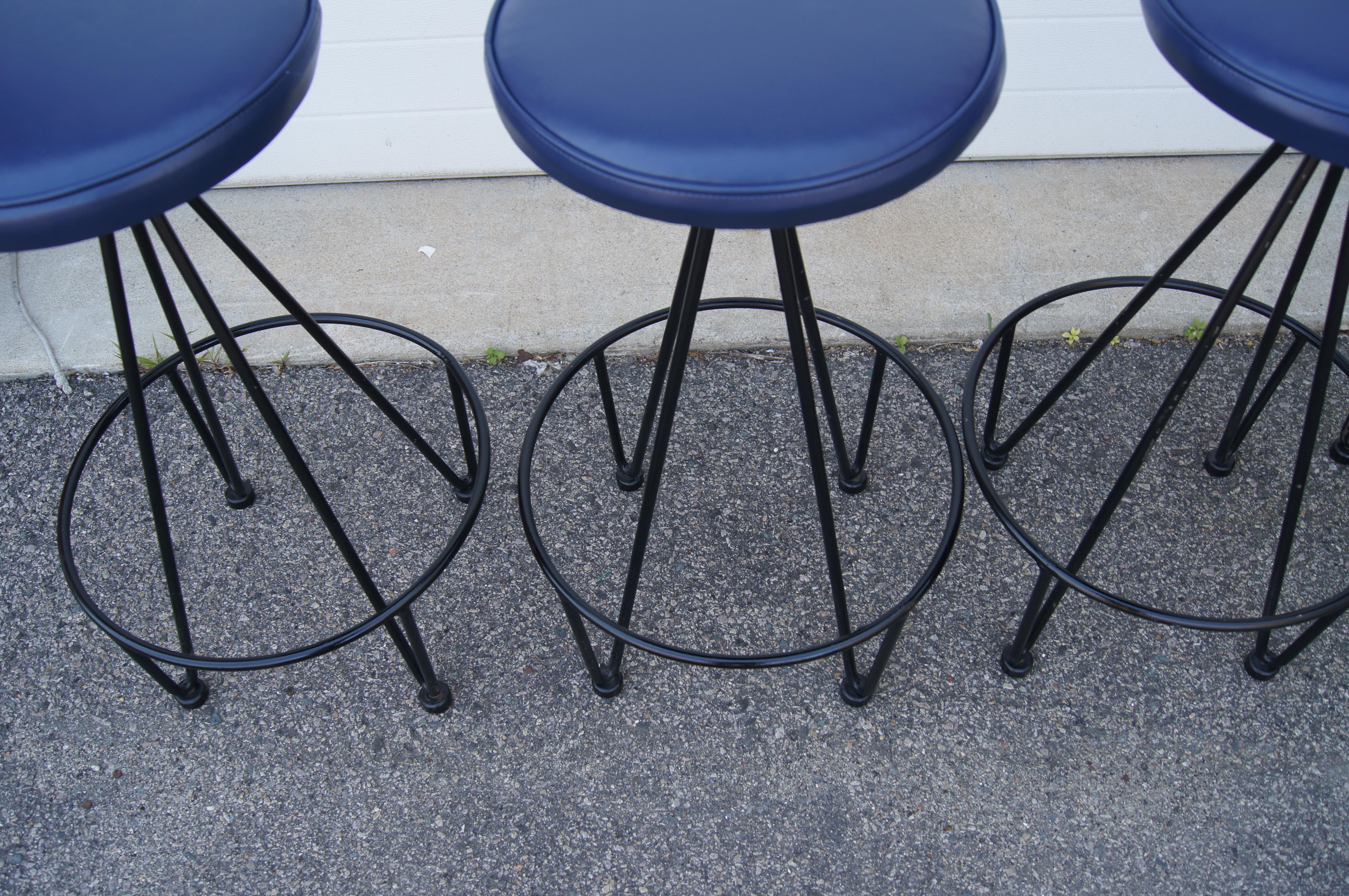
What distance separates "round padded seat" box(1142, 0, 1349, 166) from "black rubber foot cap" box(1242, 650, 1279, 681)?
127 cm

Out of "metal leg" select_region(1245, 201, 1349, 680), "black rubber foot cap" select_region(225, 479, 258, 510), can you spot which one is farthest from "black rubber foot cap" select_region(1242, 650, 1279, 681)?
"black rubber foot cap" select_region(225, 479, 258, 510)

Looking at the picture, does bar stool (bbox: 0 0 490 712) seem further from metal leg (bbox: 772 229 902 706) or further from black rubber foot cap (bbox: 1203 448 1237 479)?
black rubber foot cap (bbox: 1203 448 1237 479)

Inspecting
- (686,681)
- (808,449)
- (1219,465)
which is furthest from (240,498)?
(1219,465)

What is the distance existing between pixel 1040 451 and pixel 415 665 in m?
1.66

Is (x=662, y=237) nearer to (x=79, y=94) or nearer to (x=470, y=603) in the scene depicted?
(x=470, y=603)

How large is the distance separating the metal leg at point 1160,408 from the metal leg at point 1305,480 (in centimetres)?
5

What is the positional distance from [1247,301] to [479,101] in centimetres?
233

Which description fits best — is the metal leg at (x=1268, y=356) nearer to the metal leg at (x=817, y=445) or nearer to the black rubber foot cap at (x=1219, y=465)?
the black rubber foot cap at (x=1219, y=465)

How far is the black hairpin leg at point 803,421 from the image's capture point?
1329mm

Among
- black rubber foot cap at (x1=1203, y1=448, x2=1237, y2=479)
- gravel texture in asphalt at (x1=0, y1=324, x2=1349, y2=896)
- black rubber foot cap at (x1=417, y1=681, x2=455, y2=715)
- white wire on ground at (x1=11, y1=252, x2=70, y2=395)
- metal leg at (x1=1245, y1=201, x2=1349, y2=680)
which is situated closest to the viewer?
metal leg at (x1=1245, y1=201, x2=1349, y2=680)

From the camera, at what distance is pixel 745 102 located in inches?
41.5

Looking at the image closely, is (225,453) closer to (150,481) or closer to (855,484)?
(150,481)

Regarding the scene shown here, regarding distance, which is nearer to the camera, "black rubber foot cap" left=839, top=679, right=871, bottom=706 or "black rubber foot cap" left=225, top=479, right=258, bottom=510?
"black rubber foot cap" left=839, top=679, right=871, bottom=706

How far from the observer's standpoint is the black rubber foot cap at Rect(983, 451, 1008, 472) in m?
2.28
